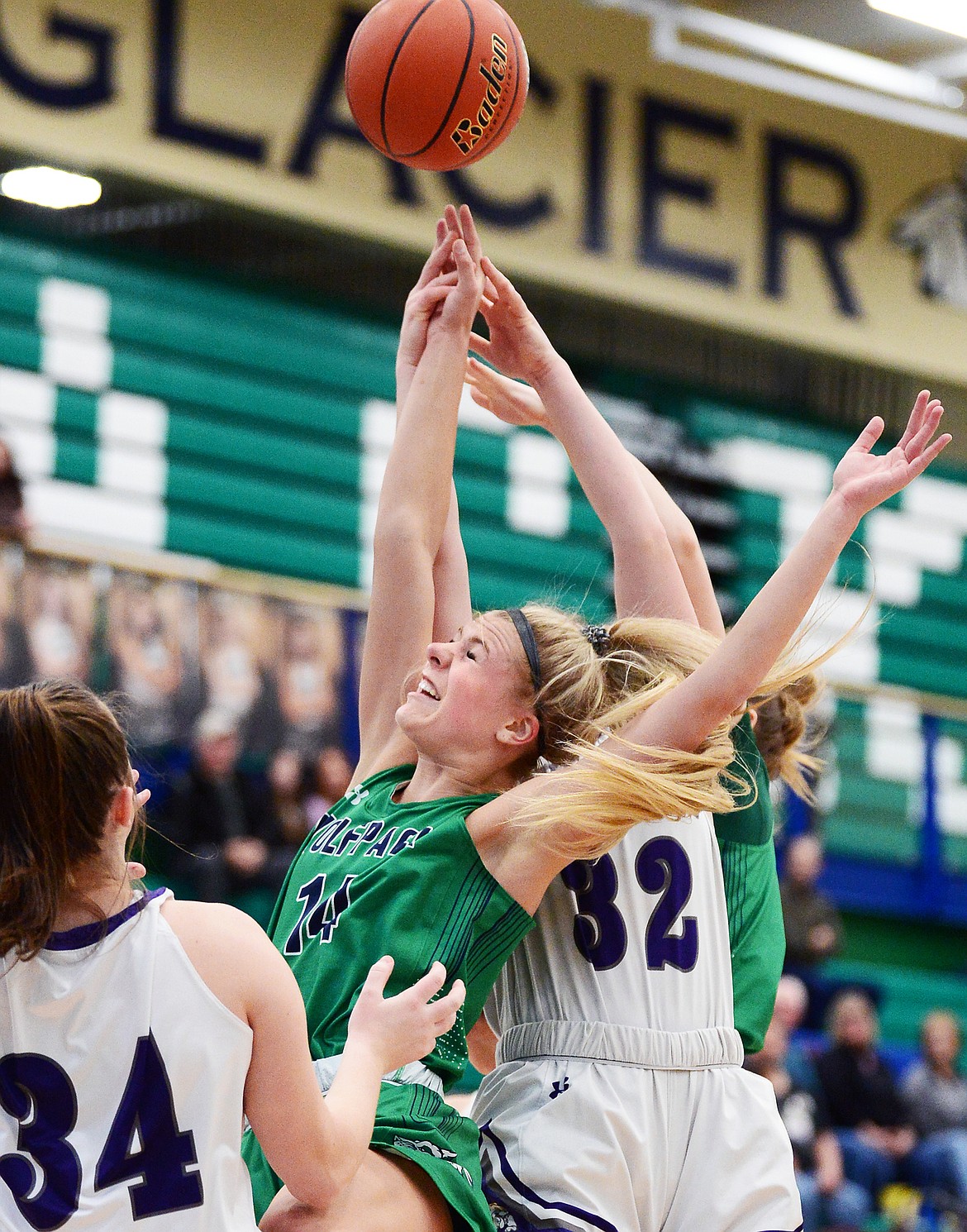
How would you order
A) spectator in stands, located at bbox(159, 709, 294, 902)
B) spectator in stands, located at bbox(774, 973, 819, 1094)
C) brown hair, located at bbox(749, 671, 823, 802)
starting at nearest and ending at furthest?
brown hair, located at bbox(749, 671, 823, 802) → spectator in stands, located at bbox(159, 709, 294, 902) → spectator in stands, located at bbox(774, 973, 819, 1094)

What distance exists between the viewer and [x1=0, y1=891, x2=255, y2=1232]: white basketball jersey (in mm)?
2232

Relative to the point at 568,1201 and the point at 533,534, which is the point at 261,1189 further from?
the point at 533,534

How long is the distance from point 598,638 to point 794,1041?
7.20 m

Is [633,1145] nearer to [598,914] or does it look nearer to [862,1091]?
[598,914]

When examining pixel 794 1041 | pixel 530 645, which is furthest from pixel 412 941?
pixel 794 1041

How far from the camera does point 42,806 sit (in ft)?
7.27

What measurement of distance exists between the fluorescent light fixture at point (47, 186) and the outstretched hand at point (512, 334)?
258 inches

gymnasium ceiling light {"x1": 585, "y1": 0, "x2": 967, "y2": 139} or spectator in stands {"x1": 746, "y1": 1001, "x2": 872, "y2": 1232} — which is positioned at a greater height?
gymnasium ceiling light {"x1": 585, "y1": 0, "x2": 967, "y2": 139}

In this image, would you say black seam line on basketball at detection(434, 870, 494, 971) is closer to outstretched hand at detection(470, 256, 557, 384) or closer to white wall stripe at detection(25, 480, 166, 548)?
outstretched hand at detection(470, 256, 557, 384)

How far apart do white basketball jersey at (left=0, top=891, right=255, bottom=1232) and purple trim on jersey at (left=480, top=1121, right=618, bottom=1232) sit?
83cm

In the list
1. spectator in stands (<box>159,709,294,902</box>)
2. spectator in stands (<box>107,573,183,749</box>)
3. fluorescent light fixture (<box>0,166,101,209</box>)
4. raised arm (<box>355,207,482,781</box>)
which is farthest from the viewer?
fluorescent light fixture (<box>0,166,101,209</box>)

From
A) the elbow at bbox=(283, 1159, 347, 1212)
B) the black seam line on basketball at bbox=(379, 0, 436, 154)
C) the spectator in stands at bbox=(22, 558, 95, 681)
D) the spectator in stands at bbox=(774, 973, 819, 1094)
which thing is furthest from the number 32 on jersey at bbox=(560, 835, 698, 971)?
the spectator in stands at bbox=(774, 973, 819, 1094)

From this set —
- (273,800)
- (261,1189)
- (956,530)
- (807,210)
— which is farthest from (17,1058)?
(956,530)

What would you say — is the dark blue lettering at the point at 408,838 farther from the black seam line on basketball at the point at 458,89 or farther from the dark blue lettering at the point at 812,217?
the dark blue lettering at the point at 812,217
